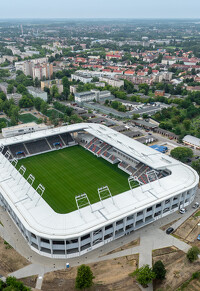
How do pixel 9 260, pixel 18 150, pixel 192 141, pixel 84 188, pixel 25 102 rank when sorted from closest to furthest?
1. pixel 9 260
2. pixel 84 188
3. pixel 18 150
4. pixel 192 141
5. pixel 25 102

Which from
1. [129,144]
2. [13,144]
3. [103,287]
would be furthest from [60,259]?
[13,144]

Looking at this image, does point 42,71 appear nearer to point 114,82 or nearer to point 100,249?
point 114,82

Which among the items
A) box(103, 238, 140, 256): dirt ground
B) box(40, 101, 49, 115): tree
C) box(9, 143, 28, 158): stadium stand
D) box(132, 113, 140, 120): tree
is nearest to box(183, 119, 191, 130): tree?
box(132, 113, 140, 120): tree

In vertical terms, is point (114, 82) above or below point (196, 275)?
above

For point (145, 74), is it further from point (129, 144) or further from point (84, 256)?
point (84, 256)

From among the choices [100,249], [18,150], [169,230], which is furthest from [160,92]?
[100,249]

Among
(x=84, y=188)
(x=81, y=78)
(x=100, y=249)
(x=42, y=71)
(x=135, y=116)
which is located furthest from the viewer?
(x=42, y=71)
